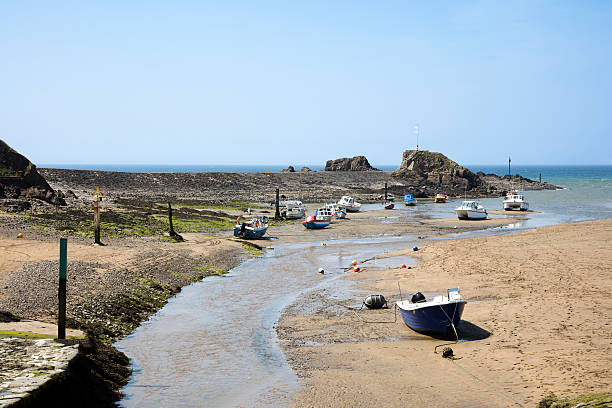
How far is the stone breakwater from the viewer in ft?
37.3

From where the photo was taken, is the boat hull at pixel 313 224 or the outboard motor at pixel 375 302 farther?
the boat hull at pixel 313 224

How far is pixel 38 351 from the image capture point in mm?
14375

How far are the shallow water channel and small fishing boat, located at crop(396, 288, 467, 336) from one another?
504cm

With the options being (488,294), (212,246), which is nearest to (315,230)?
(212,246)

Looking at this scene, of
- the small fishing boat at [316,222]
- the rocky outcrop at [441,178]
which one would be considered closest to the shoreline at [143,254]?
the small fishing boat at [316,222]

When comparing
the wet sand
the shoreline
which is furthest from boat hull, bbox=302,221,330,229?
the wet sand

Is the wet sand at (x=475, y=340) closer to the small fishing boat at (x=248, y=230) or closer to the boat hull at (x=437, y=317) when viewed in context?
the boat hull at (x=437, y=317)

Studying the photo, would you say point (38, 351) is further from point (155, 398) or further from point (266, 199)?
point (266, 199)

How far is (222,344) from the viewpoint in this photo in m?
19.8

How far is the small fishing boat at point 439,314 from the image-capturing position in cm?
1889

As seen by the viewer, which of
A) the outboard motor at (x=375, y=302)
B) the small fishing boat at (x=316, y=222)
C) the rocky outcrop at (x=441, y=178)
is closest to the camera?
the outboard motor at (x=375, y=302)

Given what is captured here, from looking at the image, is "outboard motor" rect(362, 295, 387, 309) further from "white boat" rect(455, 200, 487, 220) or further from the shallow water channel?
"white boat" rect(455, 200, 487, 220)

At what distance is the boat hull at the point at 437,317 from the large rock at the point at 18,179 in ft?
122

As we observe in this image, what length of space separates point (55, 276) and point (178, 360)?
30.2 ft
